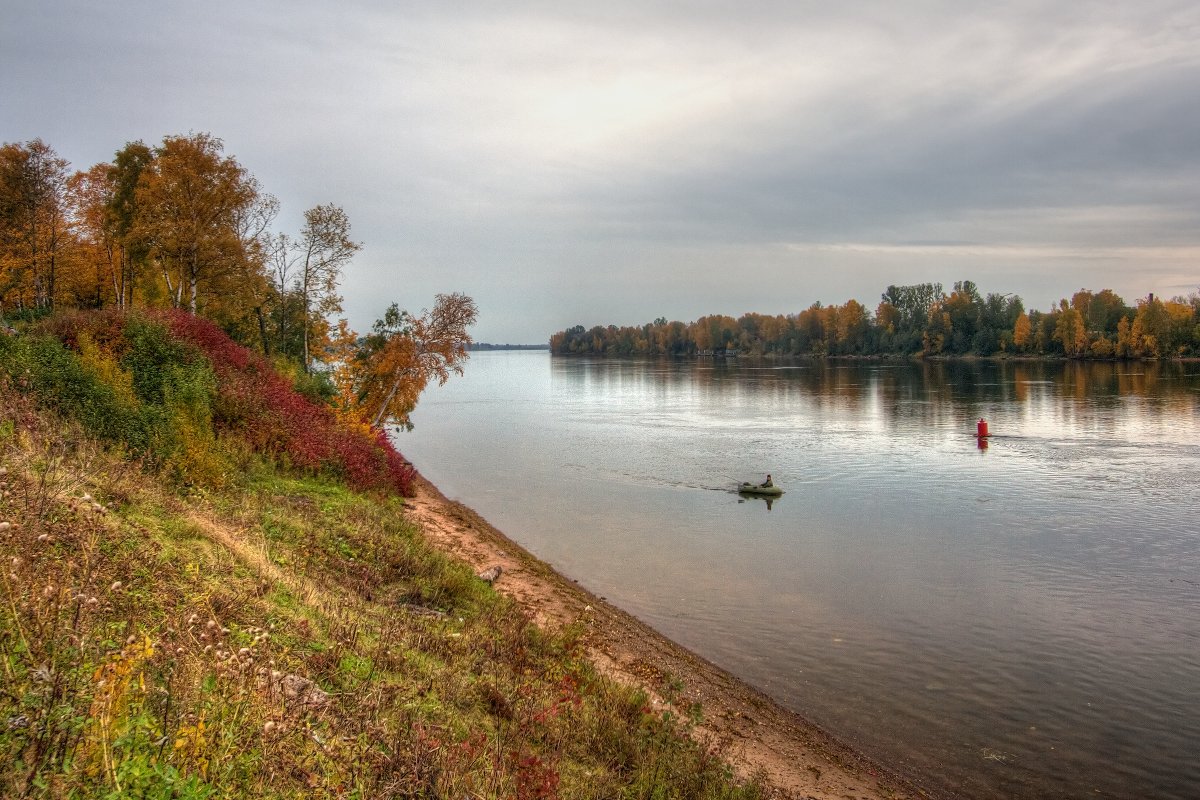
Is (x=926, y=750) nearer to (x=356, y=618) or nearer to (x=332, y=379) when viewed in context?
(x=356, y=618)

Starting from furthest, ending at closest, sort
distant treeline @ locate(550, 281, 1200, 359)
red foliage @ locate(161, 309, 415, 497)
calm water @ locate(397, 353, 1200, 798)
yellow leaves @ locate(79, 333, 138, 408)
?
distant treeline @ locate(550, 281, 1200, 359)
red foliage @ locate(161, 309, 415, 497)
yellow leaves @ locate(79, 333, 138, 408)
calm water @ locate(397, 353, 1200, 798)

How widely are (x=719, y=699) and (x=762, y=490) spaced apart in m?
20.6

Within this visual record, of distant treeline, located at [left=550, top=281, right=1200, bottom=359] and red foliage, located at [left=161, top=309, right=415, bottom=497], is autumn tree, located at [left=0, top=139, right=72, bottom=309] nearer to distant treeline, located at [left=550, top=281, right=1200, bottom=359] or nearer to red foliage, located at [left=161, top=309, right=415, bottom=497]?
red foliage, located at [left=161, top=309, right=415, bottom=497]

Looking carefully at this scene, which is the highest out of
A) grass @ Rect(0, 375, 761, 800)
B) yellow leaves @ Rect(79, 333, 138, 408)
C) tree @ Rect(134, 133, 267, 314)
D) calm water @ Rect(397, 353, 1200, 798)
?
tree @ Rect(134, 133, 267, 314)

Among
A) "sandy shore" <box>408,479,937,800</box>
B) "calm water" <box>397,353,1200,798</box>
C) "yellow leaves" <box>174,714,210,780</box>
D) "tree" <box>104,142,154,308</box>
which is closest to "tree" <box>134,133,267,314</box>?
"tree" <box>104,142,154,308</box>

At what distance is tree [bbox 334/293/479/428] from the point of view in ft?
123

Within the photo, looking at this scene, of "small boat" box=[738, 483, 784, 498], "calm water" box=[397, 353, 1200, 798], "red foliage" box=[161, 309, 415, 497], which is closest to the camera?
"calm water" box=[397, 353, 1200, 798]

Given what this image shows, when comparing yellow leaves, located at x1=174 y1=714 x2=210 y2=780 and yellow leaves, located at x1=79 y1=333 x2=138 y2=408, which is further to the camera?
yellow leaves, located at x1=79 y1=333 x2=138 y2=408

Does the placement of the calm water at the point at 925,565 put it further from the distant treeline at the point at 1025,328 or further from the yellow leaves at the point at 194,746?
the distant treeline at the point at 1025,328

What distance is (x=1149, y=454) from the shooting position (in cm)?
4056

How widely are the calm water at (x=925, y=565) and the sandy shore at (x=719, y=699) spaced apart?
2.60 ft

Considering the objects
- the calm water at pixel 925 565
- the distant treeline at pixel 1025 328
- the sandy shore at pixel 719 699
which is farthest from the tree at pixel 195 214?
the distant treeline at pixel 1025 328

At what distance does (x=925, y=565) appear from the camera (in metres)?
23.3

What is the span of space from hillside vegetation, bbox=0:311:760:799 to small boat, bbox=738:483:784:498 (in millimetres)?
19075
